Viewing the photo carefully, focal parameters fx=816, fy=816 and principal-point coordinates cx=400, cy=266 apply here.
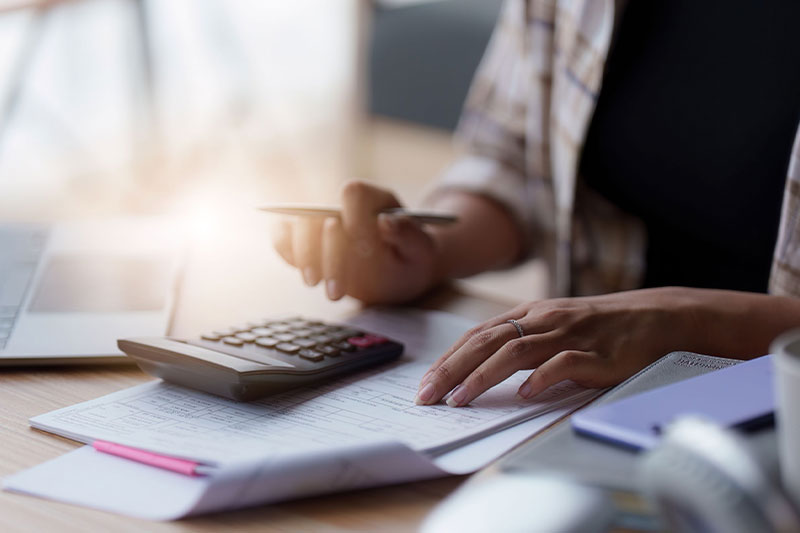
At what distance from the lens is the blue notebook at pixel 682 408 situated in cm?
36

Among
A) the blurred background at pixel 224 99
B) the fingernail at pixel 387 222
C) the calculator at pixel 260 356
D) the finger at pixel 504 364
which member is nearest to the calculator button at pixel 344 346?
the calculator at pixel 260 356

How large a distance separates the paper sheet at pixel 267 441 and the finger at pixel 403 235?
0.23 m

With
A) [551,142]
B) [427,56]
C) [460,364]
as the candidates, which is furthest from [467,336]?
[427,56]

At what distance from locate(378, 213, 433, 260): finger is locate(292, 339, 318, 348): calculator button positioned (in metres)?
0.22

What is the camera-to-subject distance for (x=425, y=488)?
0.41 m

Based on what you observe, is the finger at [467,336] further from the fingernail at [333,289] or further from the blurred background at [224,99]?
the blurred background at [224,99]

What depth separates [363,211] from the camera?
2.47 feet

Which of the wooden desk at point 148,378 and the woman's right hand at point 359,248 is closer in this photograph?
the wooden desk at point 148,378

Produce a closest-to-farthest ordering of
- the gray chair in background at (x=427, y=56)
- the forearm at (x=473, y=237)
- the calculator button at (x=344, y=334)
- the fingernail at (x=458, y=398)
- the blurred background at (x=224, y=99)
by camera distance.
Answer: the fingernail at (x=458, y=398)
the calculator button at (x=344, y=334)
the forearm at (x=473, y=237)
the gray chair in background at (x=427, y=56)
the blurred background at (x=224, y=99)

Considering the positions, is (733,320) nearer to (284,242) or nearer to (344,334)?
(344,334)

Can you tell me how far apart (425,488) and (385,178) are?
2.76 meters

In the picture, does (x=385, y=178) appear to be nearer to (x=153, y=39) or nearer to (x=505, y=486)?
(x=153, y=39)

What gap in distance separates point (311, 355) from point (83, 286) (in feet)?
0.96

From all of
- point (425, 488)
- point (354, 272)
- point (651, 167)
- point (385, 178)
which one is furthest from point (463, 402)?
point (385, 178)
